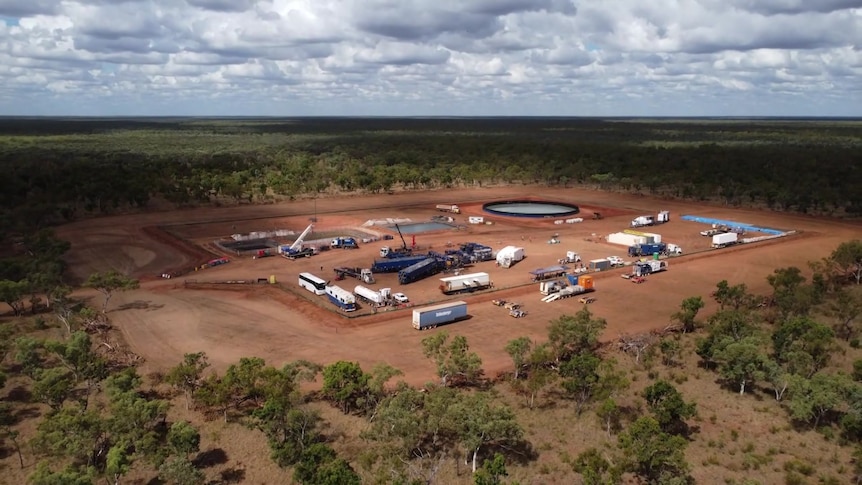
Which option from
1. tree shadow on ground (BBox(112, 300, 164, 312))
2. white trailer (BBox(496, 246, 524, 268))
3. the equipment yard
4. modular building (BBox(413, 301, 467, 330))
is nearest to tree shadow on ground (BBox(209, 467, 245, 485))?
the equipment yard

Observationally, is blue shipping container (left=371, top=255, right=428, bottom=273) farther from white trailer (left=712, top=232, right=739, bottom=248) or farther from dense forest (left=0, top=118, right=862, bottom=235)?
dense forest (left=0, top=118, right=862, bottom=235)

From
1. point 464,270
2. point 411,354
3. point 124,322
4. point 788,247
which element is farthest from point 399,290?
point 788,247

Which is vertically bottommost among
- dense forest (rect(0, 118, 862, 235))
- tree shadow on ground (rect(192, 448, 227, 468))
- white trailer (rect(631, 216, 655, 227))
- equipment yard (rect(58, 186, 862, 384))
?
tree shadow on ground (rect(192, 448, 227, 468))

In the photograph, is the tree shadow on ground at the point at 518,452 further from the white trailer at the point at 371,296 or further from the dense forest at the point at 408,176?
the dense forest at the point at 408,176

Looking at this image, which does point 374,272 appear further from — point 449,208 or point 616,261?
point 449,208

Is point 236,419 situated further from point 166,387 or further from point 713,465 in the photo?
point 713,465
